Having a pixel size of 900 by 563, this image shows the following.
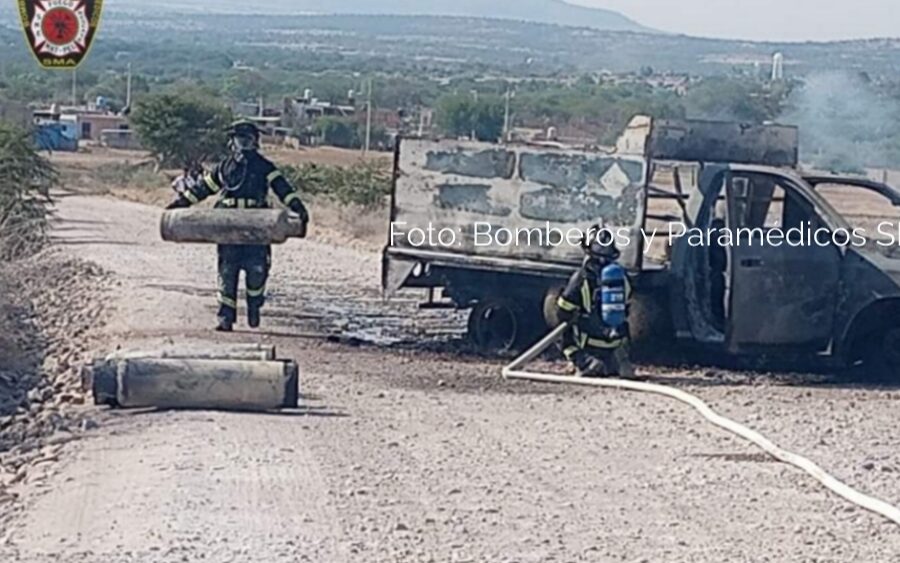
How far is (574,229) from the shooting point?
1597cm

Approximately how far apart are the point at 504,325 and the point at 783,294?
8.44 feet

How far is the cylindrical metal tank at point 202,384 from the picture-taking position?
12797 millimetres

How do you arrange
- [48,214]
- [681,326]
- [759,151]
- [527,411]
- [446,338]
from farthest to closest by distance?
[48,214]
[446,338]
[759,151]
[681,326]
[527,411]

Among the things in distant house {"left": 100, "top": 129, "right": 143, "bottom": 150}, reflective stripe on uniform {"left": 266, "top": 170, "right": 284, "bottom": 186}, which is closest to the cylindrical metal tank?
reflective stripe on uniform {"left": 266, "top": 170, "right": 284, "bottom": 186}

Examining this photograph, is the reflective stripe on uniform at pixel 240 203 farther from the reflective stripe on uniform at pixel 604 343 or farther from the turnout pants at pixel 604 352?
the reflective stripe on uniform at pixel 604 343

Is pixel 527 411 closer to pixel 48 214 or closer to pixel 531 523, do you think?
pixel 531 523

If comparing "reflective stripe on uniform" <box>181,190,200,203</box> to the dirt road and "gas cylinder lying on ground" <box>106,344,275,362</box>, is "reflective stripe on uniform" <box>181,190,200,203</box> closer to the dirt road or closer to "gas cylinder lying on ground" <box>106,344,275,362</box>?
the dirt road

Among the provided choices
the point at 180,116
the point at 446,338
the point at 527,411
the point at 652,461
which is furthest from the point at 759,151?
the point at 180,116

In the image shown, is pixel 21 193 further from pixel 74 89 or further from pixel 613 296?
pixel 74 89

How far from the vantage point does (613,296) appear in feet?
48.9

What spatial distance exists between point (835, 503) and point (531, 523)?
175 cm

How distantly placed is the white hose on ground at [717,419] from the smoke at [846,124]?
55.2 feet

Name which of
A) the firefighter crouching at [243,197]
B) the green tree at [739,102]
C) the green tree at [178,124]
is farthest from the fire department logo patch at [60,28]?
the green tree at [178,124]

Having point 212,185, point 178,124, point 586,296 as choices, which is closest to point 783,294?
point 586,296
